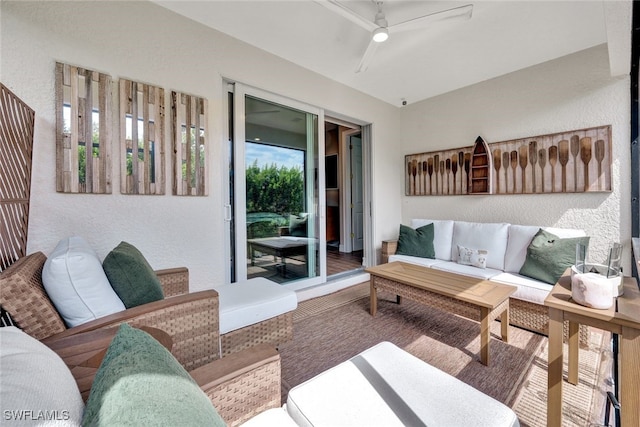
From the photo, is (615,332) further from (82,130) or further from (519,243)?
(82,130)

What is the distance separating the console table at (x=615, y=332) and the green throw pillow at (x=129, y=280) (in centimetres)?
204

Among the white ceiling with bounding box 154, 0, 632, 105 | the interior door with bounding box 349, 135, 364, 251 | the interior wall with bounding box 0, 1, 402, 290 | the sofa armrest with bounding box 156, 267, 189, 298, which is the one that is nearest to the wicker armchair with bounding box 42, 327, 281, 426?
the sofa armrest with bounding box 156, 267, 189, 298

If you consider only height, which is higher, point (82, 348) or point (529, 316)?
point (82, 348)

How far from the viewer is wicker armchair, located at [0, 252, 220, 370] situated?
1001 mm

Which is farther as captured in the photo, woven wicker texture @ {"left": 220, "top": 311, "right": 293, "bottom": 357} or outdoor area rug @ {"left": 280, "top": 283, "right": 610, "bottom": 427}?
woven wicker texture @ {"left": 220, "top": 311, "right": 293, "bottom": 357}

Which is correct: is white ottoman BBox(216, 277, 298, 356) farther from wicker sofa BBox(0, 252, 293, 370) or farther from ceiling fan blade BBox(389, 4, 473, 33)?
ceiling fan blade BBox(389, 4, 473, 33)

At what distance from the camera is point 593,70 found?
2.65 m

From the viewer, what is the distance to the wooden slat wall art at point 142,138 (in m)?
2.02

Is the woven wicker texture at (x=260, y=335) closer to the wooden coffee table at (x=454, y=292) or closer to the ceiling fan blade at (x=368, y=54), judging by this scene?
the wooden coffee table at (x=454, y=292)

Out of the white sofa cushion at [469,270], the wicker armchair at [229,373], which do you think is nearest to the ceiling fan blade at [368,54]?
the white sofa cushion at [469,270]

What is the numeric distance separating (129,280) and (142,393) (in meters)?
1.20

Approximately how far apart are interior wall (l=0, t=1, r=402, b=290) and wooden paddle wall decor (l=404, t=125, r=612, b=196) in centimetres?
204

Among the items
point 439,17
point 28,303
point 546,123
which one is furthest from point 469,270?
point 28,303

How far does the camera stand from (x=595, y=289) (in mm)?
1101
